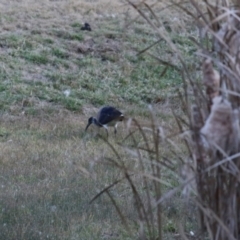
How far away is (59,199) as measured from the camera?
25.3 ft

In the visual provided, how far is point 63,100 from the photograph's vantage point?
14.8m

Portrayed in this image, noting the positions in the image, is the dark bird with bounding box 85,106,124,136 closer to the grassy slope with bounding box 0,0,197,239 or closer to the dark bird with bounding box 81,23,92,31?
the grassy slope with bounding box 0,0,197,239

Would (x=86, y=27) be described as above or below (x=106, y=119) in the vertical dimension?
below

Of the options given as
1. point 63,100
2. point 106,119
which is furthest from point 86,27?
point 106,119

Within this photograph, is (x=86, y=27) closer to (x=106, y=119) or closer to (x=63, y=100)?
(x=63, y=100)

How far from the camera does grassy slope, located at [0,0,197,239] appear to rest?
717 centimetres

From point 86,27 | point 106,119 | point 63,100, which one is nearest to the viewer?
point 106,119

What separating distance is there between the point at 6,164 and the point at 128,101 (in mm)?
6628

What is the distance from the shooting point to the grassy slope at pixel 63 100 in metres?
7.17

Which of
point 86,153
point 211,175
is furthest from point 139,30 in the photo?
point 211,175

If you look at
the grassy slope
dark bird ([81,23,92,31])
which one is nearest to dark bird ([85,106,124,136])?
Result: the grassy slope

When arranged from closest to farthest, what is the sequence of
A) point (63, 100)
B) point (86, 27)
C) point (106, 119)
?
point (106, 119), point (63, 100), point (86, 27)

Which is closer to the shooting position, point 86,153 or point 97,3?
point 86,153

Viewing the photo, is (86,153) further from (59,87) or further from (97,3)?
(97,3)
